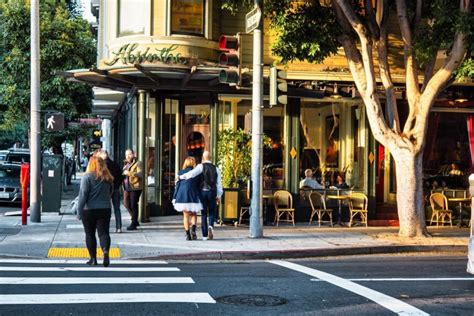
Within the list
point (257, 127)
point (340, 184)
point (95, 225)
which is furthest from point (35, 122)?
point (340, 184)

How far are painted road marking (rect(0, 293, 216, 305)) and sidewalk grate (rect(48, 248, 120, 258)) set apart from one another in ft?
12.9

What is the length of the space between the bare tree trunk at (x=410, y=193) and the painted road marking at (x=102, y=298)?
24.3ft

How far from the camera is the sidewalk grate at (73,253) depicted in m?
11.8

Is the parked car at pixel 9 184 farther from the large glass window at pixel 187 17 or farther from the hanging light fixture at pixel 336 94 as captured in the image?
the hanging light fixture at pixel 336 94

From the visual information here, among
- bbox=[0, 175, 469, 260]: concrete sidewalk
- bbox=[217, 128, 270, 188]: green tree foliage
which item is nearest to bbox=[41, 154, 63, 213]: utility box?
bbox=[0, 175, 469, 260]: concrete sidewalk

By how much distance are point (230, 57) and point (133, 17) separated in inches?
168

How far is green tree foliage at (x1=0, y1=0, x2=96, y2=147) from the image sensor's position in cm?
2541

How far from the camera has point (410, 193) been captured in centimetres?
1416

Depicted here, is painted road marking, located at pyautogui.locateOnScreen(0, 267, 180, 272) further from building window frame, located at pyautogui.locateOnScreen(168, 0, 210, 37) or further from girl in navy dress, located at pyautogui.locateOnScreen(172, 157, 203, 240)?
building window frame, located at pyautogui.locateOnScreen(168, 0, 210, 37)

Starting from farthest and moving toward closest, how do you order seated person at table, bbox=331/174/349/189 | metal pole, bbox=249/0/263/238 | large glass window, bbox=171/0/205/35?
seated person at table, bbox=331/174/349/189 < large glass window, bbox=171/0/205/35 < metal pole, bbox=249/0/263/238

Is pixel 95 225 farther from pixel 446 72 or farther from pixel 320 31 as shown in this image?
pixel 446 72

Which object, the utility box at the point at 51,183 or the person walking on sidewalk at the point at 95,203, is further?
the utility box at the point at 51,183

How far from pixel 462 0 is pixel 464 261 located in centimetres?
509

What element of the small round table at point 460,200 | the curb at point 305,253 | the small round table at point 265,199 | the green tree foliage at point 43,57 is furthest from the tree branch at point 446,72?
the green tree foliage at point 43,57
